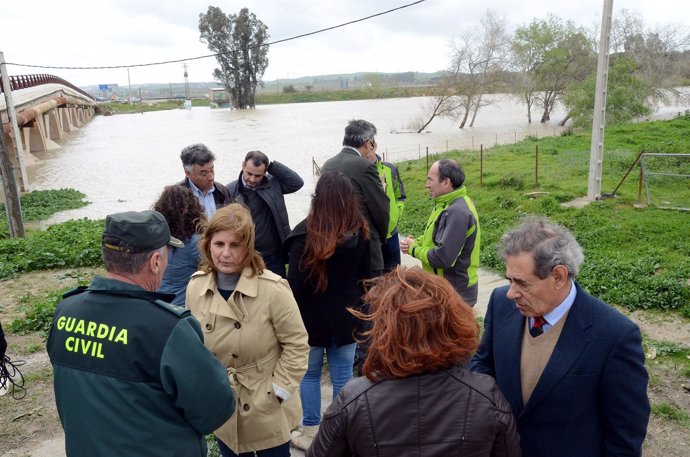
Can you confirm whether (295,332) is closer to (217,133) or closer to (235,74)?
(217,133)

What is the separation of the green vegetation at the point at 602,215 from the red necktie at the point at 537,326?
12.6ft

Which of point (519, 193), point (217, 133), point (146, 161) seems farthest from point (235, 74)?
point (519, 193)

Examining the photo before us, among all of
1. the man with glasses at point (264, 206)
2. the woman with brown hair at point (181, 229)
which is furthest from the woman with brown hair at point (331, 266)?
the man with glasses at point (264, 206)

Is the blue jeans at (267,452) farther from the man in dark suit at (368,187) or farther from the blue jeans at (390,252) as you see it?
the blue jeans at (390,252)

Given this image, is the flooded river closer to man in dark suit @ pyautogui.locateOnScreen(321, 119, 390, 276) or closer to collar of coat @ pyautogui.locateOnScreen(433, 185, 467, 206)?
man in dark suit @ pyautogui.locateOnScreen(321, 119, 390, 276)

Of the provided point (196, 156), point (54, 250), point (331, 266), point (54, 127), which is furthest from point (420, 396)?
point (54, 127)

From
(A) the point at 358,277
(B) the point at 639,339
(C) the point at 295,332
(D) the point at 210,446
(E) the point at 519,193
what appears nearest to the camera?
(B) the point at 639,339

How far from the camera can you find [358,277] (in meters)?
3.40

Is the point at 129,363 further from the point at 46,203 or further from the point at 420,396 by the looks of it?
the point at 46,203

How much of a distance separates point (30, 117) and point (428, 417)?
89.4 ft

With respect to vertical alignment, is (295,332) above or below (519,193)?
above

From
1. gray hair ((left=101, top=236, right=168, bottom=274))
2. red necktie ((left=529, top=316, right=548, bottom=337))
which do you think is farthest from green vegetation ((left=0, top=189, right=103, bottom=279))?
red necktie ((left=529, top=316, right=548, bottom=337))

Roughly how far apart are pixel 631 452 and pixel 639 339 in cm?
41

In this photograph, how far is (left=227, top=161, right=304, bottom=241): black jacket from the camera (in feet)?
15.1
